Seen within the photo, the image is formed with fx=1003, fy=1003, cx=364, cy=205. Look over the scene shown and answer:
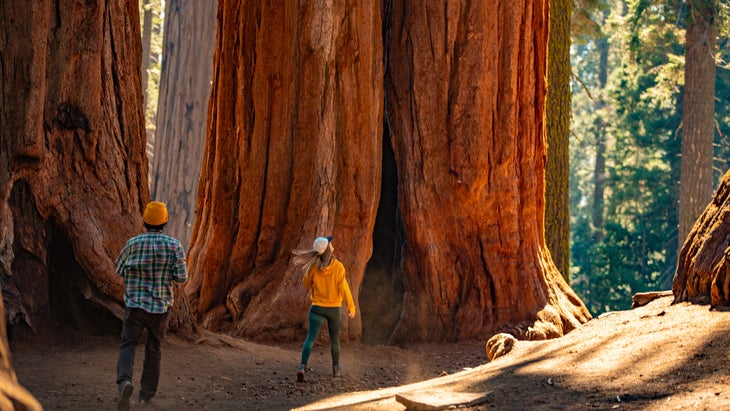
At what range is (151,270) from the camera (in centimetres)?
737

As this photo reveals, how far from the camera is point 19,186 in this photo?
8.68m

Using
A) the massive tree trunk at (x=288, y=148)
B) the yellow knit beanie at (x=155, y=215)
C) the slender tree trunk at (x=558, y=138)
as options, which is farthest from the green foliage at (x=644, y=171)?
the yellow knit beanie at (x=155, y=215)

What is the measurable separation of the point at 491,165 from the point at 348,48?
91.4 inches

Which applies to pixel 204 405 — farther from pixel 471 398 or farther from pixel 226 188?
pixel 226 188

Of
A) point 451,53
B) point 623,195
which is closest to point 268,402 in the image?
point 451,53

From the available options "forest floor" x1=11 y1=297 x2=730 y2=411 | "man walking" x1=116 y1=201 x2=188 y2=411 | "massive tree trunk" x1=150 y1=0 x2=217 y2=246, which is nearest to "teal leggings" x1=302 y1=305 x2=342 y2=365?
"forest floor" x1=11 y1=297 x2=730 y2=411

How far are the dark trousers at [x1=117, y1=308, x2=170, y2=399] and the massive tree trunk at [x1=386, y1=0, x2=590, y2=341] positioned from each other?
18.6 feet

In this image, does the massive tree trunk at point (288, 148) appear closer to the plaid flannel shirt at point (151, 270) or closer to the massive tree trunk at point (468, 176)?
the massive tree trunk at point (468, 176)

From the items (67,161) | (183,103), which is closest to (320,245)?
(67,161)

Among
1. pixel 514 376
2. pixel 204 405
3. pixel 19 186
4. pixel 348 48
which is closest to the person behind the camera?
pixel 514 376

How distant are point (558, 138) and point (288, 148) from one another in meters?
5.98

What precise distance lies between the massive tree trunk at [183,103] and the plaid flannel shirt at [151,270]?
1042 cm

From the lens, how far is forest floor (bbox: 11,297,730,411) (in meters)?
6.02

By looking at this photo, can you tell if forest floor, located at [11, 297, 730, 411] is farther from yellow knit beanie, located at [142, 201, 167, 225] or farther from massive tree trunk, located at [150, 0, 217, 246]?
massive tree trunk, located at [150, 0, 217, 246]
